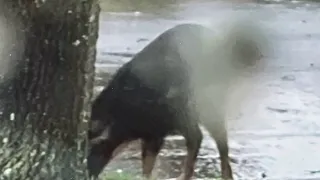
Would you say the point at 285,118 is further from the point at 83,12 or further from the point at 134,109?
the point at 83,12

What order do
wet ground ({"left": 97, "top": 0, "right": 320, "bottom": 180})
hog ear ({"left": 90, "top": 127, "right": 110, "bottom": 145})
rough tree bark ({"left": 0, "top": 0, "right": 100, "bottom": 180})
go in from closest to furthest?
rough tree bark ({"left": 0, "top": 0, "right": 100, "bottom": 180})
hog ear ({"left": 90, "top": 127, "right": 110, "bottom": 145})
wet ground ({"left": 97, "top": 0, "right": 320, "bottom": 180})

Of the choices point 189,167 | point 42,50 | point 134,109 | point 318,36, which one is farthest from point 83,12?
point 318,36

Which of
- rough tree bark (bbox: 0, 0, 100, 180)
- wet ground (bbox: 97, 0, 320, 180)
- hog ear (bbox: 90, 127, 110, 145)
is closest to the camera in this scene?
rough tree bark (bbox: 0, 0, 100, 180)

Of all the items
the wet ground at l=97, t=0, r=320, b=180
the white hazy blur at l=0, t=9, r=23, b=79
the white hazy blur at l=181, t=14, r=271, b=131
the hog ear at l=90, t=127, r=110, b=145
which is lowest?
the wet ground at l=97, t=0, r=320, b=180

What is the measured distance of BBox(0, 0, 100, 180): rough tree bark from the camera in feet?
12.0

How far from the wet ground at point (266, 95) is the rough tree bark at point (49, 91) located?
2.05 meters

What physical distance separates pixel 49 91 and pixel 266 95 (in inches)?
170

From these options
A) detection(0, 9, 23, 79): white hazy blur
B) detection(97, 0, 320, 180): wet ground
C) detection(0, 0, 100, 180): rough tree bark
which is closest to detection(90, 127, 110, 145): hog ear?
detection(97, 0, 320, 180): wet ground

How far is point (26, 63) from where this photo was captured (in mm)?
3734

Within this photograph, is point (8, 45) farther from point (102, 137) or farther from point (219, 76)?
point (219, 76)

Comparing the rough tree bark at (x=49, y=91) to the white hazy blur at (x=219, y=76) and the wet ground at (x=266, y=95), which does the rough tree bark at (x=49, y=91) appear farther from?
the wet ground at (x=266, y=95)

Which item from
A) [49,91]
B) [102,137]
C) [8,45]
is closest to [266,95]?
[102,137]

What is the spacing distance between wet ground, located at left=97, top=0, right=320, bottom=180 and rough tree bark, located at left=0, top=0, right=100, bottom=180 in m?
2.05

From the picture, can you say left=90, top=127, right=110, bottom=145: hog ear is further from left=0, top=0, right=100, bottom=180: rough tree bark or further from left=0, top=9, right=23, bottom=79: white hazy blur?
left=0, top=9, right=23, bottom=79: white hazy blur
